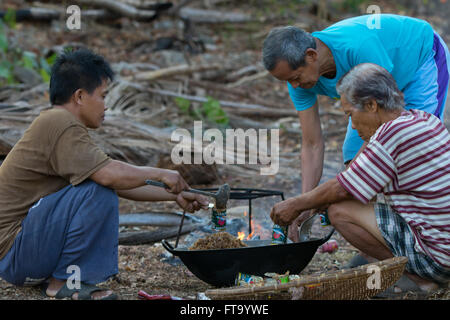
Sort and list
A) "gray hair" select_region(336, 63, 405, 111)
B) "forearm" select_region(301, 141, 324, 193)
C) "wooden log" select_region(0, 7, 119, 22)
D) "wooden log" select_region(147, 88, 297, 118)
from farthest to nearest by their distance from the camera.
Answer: "wooden log" select_region(0, 7, 119, 22)
"wooden log" select_region(147, 88, 297, 118)
"forearm" select_region(301, 141, 324, 193)
"gray hair" select_region(336, 63, 405, 111)

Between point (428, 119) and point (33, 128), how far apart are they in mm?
2202

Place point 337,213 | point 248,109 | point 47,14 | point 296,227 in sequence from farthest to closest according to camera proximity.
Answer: point 47,14
point 248,109
point 296,227
point 337,213

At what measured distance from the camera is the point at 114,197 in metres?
3.00

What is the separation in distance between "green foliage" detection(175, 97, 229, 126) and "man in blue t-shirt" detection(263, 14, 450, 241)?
4.25 meters

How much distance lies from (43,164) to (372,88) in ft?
6.25

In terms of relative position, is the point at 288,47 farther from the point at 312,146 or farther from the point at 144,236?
the point at 144,236

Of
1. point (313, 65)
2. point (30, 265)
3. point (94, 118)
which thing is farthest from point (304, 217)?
point (30, 265)

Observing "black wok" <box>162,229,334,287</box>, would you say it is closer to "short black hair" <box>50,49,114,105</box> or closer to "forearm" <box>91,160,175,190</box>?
"forearm" <box>91,160,175,190</box>

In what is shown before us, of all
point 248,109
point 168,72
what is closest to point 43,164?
point 248,109

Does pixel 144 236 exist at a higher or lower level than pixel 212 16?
lower

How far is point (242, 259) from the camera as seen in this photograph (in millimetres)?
3250

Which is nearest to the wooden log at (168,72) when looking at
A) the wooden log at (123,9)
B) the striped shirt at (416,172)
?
the wooden log at (123,9)

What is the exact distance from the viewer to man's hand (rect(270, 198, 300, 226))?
3.22 m

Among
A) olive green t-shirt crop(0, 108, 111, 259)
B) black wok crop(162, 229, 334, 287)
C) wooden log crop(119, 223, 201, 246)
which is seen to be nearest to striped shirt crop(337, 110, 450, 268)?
black wok crop(162, 229, 334, 287)
